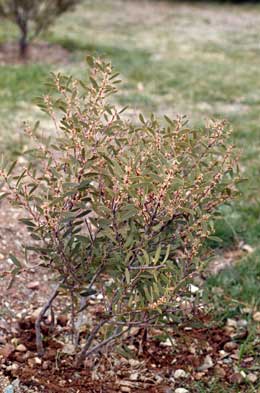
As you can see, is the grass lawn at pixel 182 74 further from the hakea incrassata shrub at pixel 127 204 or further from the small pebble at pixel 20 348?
the small pebble at pixel 20 348

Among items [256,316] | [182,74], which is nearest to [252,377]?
[256,316]

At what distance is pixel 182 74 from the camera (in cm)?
891

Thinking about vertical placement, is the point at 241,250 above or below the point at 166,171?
below

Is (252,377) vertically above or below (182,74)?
below

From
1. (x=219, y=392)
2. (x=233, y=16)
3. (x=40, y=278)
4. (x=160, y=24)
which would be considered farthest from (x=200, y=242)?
(x=233, y=16)

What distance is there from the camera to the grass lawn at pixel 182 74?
4.43 meters

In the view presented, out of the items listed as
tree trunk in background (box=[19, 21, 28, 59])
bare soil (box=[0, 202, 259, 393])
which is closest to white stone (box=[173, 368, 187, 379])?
bare soil (box=[0, 202, 259, 393])

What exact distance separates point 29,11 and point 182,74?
215cm

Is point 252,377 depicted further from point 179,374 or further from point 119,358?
point 119,358

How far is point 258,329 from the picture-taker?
319cm

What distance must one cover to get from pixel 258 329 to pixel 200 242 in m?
0.73

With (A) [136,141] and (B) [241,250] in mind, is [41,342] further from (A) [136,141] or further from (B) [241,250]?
(B) [241,250]

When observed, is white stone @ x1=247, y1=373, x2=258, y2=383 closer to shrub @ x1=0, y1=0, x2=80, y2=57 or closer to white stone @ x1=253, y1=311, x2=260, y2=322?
white stone @ x1=253, y1=311, x2=260, y2=322

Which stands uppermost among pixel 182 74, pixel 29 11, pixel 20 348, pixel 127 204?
pixel 29 11
